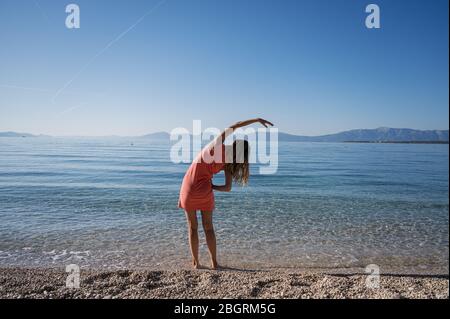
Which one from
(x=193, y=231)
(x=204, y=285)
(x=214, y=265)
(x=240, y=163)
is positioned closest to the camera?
(x=204, y=285)

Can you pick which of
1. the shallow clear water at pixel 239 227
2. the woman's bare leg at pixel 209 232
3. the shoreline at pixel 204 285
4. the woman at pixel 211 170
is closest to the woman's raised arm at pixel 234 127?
the woman at pixel 211 170

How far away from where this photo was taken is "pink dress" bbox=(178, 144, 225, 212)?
4.60 meters

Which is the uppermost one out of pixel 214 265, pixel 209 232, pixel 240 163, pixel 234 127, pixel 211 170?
pixel 234 127

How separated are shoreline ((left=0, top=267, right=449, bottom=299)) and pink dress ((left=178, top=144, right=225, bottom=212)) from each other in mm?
1114

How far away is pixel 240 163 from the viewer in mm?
4609

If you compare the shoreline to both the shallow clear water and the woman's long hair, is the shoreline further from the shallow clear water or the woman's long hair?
the woman's long hair

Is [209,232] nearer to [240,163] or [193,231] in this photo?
[193,231]

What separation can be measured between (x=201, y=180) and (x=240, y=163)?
2.22 ft

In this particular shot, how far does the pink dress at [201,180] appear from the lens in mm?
4602

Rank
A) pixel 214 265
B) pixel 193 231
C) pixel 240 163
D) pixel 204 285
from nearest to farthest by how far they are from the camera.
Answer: pixel 204 285, pixel 240 163, pixel 193 231, pixel 214 265

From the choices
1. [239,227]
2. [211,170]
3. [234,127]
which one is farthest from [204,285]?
[239,227]

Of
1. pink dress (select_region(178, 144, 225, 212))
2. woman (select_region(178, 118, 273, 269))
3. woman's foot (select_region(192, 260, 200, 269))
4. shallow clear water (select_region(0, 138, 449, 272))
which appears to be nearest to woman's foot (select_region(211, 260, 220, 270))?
woman's foot (select_region(192, 260, 200, 269))
